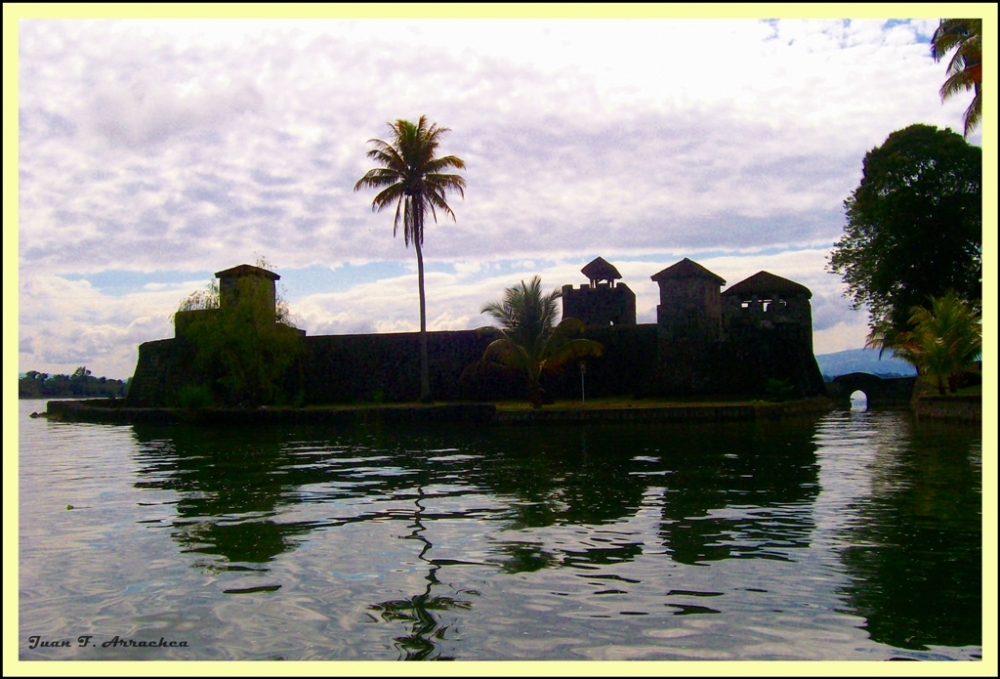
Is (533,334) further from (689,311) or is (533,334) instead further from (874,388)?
(874,388)

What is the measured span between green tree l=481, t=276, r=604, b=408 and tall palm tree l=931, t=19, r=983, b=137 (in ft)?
42.9

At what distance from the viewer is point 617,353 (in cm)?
3459

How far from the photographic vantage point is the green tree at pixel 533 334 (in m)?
30.5

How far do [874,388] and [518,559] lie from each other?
35384mm

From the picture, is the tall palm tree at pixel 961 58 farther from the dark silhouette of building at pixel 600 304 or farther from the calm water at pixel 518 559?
the dark silhouette of building at pixel 600 304

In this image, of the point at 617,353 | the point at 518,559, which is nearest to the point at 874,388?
the point at 617,353

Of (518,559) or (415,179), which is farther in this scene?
(415,179)

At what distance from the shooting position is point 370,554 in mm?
8070

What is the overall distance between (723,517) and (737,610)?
3.75 meters

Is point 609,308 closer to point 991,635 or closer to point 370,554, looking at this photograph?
point 370,554

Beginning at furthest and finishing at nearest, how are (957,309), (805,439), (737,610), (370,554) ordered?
(957,309), (805,439), (370,554), (737,610)

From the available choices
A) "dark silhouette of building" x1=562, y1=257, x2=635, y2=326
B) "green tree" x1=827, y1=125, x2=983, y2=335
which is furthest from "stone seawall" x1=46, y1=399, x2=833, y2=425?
"dark silhouette of building" x1=562, y1=257, x2=635, y2=326

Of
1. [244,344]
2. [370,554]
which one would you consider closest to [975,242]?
[244,344]

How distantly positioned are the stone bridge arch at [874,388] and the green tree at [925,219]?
313cm
